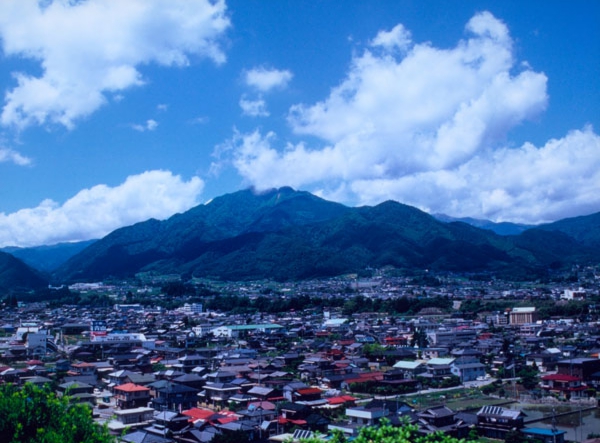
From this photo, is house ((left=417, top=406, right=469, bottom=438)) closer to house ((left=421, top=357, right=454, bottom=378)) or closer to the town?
the town

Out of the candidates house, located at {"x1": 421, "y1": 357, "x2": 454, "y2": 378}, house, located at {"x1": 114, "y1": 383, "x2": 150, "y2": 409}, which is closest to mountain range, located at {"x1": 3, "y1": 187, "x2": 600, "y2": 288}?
house, located at {"x1": 421, "y1": 357, "x2": 454, "y2": 378}

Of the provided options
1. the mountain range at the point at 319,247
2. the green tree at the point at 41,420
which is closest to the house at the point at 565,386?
the green tree at the point at 41,420

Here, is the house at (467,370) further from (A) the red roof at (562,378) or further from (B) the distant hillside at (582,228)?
(B) the distant hillside at (582,228)

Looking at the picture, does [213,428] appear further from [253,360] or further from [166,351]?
[166,351]

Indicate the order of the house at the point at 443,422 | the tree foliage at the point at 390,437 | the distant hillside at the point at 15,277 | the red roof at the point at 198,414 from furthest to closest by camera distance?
the distant hillside at the point at 15,277 < the red roof at the point at 198,414 < the house at the point at 443,422 < the tree foliage at the point at 390,437

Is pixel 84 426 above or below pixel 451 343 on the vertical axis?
above

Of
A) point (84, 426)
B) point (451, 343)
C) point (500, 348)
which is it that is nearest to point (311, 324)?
point (451, 343)
